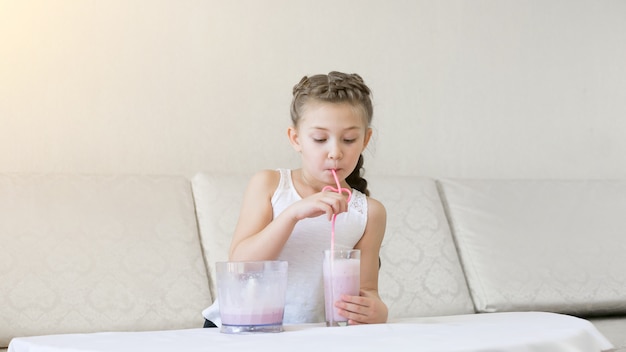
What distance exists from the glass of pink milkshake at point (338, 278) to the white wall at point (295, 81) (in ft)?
5.06

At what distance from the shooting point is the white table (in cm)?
98

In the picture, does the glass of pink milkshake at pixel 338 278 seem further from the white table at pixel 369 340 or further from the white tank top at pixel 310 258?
the white tank top at pixel 310 258

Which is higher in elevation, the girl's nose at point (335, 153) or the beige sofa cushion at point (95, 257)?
the girl's nose at point (335, 153)

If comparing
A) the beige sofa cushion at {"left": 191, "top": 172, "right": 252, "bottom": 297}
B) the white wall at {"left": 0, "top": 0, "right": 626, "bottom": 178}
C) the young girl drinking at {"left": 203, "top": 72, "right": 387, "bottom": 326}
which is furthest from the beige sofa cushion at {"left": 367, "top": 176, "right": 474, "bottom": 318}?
the young girl drinking at {"left": 203, "top": 72, "right": 387, "bottom": 326}

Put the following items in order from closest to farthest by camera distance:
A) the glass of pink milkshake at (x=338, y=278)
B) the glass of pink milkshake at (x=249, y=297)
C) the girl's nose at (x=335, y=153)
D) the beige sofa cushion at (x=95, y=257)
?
the glass of pink milkshake at (x=249, y=297)
the glass of pink milkshake at (x=338, y=278)
the girl's nose at (x=335, y=153)
the beige sofa cushion at (x=95, y=257)

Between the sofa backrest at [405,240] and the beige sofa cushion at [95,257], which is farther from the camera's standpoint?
the sofa backrest at [405,240]

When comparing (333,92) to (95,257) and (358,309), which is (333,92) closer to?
(358,309)

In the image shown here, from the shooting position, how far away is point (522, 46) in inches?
130

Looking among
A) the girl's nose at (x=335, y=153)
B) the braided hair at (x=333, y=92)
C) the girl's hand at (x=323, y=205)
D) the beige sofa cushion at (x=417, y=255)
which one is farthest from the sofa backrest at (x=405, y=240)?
A: the girl's hand at (x=323, y=205)

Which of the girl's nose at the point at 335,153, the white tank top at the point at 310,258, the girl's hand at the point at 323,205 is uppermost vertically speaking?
the girl's nose at the point at 335,153

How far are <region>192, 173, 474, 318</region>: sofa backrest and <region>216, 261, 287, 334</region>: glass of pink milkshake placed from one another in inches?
50.6

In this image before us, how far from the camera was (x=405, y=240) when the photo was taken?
8.81 feet

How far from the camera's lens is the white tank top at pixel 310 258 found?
161 centimetres

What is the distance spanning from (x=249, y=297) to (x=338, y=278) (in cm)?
18
